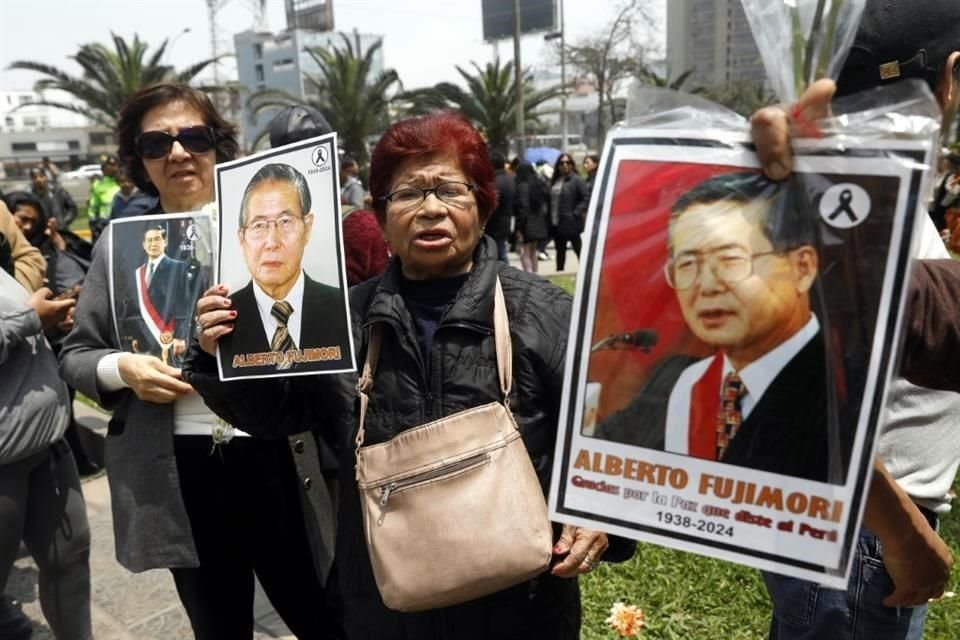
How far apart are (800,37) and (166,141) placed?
5.78 feet

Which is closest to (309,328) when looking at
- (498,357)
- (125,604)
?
(498,357)

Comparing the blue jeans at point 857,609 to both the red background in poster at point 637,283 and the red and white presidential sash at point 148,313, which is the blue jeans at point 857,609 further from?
the red and white presidential sash at point 148,313

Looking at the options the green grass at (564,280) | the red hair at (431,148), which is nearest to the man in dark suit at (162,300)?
the red hair at (431,148)

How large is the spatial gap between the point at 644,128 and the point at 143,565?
6.01 ft

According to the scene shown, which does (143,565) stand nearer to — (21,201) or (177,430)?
(177,430)

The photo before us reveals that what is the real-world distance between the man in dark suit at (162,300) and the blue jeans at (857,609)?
1537mm

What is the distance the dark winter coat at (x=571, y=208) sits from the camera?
10.4 metres

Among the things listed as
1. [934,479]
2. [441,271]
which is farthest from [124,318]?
[934,479]

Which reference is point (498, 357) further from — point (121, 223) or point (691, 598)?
point (691, 598)

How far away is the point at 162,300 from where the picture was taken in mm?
1995

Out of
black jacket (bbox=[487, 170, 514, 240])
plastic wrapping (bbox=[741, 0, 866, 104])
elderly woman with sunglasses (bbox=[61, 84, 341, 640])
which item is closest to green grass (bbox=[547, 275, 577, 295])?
black jacket (bbox=[487, 170, 514, 240])

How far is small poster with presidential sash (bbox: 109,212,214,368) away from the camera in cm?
197

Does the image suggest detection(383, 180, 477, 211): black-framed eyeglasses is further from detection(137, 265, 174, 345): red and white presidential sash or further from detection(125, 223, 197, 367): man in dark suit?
detection(137, 265, 174, 345): red and white presidential sash

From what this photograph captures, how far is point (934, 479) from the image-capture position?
48.6 inches
